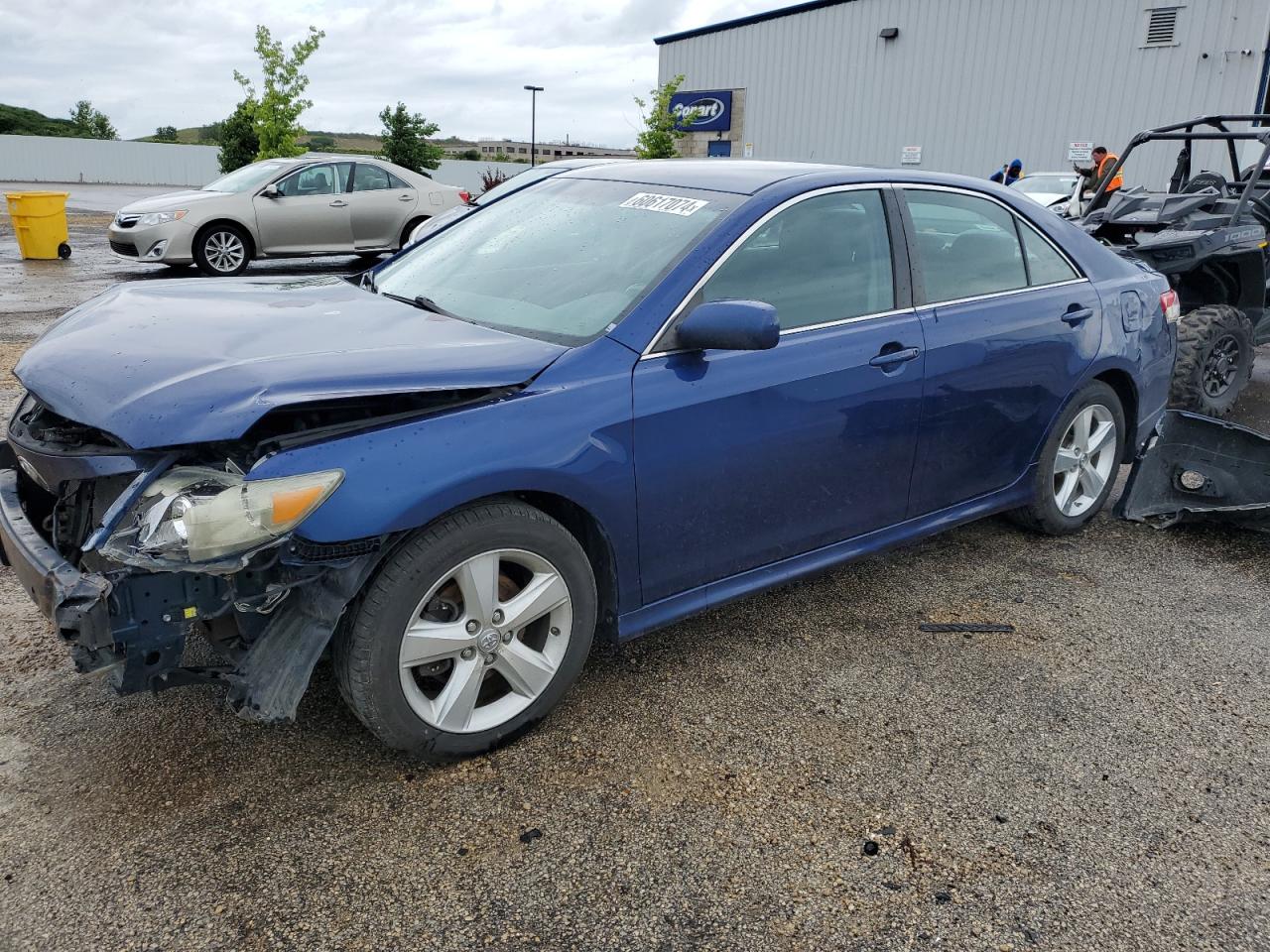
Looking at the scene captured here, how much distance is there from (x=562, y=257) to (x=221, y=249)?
11394mm

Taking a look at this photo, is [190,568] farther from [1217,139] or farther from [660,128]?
[660,128]

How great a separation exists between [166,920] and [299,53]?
26.4 meters

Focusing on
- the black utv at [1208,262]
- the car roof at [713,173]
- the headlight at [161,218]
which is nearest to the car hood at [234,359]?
the car roof at [713,173]

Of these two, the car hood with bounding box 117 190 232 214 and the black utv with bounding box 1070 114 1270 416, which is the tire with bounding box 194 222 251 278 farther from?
the black utv with bounding box 1070 114 1270 416

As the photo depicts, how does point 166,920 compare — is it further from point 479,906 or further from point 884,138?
point 884,138

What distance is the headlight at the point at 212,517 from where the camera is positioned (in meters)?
2.29

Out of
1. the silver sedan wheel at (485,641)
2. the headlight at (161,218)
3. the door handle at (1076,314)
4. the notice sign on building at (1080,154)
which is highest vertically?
the notice sign on building at (1080,154)

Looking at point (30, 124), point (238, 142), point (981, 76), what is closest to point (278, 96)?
point (238, 142)

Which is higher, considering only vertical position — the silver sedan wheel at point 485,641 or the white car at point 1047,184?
the white car at point 1047,184

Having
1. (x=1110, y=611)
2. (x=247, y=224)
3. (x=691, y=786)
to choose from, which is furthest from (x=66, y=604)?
(x=247, y=224)

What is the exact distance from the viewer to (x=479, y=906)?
2.27 meters

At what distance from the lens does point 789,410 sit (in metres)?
3.22

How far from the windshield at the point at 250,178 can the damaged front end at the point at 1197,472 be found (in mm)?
12175

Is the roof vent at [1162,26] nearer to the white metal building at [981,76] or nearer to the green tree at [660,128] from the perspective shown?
the white metal building at [981,76]
